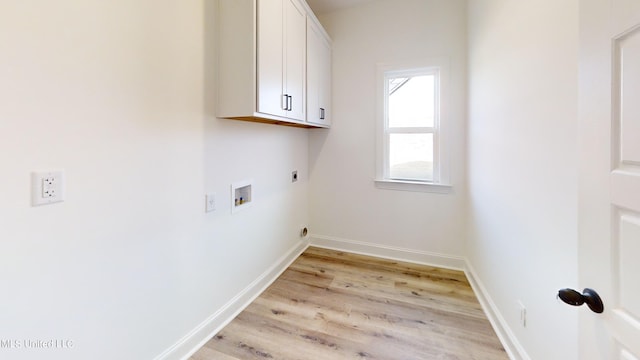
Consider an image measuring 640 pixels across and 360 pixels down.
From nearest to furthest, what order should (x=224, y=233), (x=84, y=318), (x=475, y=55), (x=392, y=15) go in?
(x=84, y=318) → (x=224, y=233) → (x=475, y=55) → (x=392, y=15)

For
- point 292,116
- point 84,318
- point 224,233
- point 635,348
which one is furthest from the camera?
point 292,116

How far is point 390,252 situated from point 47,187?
2.91 m

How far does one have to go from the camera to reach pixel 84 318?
1.10m

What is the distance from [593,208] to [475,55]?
2.14m

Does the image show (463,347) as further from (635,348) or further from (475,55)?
(475,55)

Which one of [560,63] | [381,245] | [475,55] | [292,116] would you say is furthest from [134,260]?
[475,55]

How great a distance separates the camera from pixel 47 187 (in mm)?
971

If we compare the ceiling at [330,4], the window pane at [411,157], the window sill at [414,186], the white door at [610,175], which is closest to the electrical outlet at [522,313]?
the white door at [610,175]

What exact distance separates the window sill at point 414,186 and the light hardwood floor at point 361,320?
863 mm

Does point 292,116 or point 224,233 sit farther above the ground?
point 292,116

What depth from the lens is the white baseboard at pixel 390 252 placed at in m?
2.80

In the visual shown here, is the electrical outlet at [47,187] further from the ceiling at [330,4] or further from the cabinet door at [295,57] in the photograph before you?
the ceiling at [330,4]

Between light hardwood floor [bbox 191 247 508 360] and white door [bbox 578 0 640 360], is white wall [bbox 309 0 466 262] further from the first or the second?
white door [bbox 578 0 640 360]

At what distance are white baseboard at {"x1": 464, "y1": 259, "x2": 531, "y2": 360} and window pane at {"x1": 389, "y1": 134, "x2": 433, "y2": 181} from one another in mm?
1111
